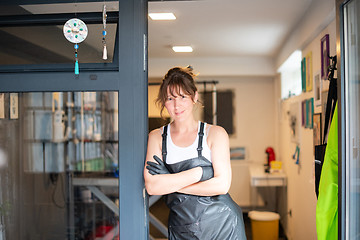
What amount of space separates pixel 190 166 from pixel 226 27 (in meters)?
2.43

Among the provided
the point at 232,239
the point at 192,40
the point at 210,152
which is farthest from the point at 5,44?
the point at 192,40

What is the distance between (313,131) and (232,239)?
67.2 inches

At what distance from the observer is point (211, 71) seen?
6105 millimetres

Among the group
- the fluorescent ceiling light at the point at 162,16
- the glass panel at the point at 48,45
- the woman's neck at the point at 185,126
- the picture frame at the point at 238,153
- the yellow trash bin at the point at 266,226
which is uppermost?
the fluorescent ceiling light at the point at 162,16

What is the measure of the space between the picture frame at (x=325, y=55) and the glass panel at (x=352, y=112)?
3.92ft

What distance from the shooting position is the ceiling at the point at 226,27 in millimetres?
3270

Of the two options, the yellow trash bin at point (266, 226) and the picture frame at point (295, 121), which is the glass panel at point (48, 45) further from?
the yellow trash bin at point (266, 226)

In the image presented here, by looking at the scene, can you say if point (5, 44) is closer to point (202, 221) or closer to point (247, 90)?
point (202, 221)

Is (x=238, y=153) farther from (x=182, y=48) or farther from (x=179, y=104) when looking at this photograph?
(x=179, y=104)

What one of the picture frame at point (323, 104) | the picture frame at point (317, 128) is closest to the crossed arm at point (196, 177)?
the picture frame at point (323, 104)

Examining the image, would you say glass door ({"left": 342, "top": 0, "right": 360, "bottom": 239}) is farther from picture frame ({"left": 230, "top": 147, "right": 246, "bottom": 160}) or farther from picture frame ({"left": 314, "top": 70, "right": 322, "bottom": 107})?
picture frame ({"left": 230, "top": 147, "right": 246, "bottom": 160})

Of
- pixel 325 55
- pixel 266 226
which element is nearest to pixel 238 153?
pixel 266 226

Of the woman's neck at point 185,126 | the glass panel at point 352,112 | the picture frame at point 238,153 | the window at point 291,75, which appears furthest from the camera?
the picture frame at point 238,153

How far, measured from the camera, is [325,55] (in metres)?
2.96
